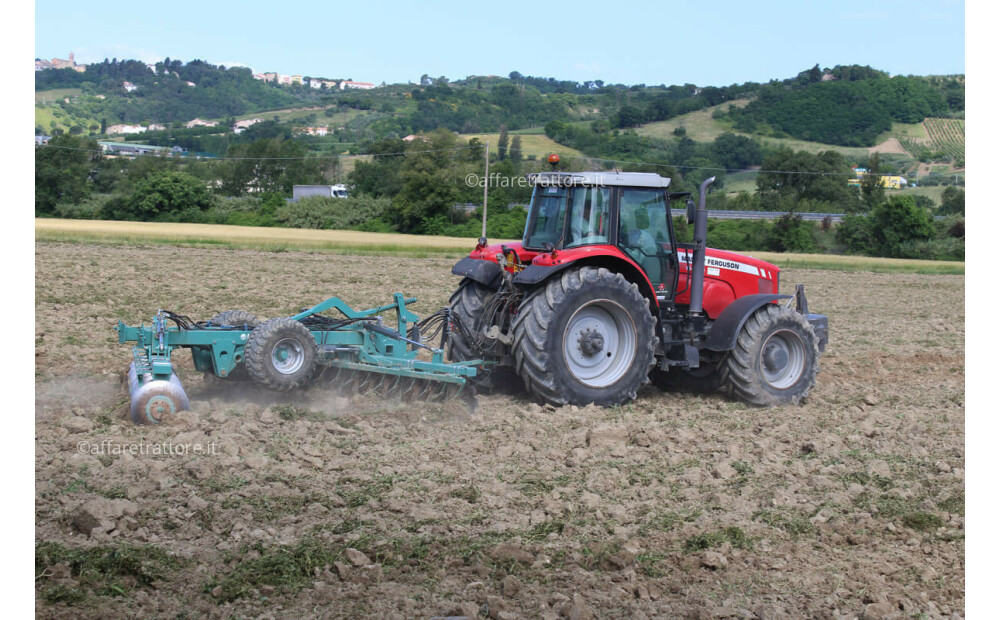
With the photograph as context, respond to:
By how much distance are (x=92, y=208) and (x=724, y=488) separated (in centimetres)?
4605

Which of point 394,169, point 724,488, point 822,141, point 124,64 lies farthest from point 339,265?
point 124,64

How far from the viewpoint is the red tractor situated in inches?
282

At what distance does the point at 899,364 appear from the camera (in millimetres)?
10391

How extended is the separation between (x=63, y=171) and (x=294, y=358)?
46019 millimetres

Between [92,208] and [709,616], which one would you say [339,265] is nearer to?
[709,616]

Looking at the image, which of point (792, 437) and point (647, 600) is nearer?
point (647, 600)

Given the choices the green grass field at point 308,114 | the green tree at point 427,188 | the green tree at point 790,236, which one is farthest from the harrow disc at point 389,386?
the green grass field at point 308,114

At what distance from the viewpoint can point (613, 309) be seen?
24.1 feet

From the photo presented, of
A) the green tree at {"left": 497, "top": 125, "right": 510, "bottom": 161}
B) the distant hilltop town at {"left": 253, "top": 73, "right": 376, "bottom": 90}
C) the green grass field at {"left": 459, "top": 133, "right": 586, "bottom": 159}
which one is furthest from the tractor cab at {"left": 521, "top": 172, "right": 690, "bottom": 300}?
the distant hilltop town at {"left": 253, "top": 73, "right": 376, "bottom": 90}

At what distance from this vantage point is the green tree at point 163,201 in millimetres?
45844

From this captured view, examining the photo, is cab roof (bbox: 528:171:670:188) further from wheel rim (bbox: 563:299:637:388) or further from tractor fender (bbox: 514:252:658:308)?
wheel rim (bbox: 563:299:637:388)

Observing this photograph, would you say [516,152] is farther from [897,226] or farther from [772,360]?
[772,360]

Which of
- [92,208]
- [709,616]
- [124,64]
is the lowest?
[709,616]

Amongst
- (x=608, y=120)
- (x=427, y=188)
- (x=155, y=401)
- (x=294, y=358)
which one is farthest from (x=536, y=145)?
(x=155, y=401)
